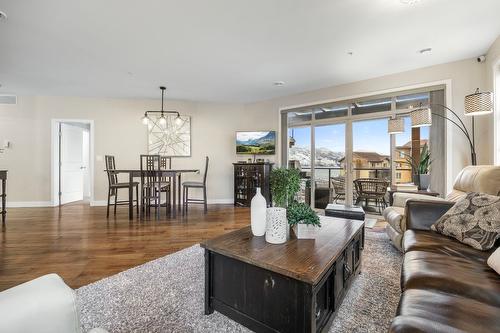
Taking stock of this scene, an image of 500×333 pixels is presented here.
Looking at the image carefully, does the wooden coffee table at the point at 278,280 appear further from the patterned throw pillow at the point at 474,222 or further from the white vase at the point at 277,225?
the patterned throw pillow at the point at 474,222

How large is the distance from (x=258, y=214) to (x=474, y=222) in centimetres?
154

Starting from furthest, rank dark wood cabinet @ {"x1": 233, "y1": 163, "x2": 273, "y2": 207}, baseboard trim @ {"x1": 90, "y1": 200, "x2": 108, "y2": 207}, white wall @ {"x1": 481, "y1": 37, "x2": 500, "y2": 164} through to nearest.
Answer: baseboard trim @ {"x1": 90, "y1": 200, "x2": 108, "y2": 207} → dark wood cabinet @ {"x1": 233, "y1": 163, "x2": 273, "y2": 207} → white wall @ {"x1": 481, "y1": 37, "x2": 500, "y2": 164}

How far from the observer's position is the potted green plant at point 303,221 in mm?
1554

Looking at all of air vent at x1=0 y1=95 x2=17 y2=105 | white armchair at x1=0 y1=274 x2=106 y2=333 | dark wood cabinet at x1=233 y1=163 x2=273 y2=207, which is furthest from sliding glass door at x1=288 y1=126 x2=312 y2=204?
air vent at x1=0 y1=95 x2=17 y2=105

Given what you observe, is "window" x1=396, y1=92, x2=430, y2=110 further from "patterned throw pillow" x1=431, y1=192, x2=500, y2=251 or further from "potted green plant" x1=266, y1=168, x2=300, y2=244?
"potted green plant" x1=266, y1=168, x2=300, y2=244

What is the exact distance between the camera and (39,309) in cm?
53

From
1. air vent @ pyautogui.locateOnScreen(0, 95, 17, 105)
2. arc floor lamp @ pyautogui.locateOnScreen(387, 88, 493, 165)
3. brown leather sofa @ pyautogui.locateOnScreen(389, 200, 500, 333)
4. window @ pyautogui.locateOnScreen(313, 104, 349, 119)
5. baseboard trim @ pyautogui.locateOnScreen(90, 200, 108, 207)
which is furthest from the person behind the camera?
baseboard trim @ pyautogui.locateOnScreen(90, 200, 108, 207)

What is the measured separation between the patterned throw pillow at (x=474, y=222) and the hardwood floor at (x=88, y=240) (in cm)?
253

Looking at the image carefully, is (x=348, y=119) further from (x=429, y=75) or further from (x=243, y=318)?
(x=243, y=318)

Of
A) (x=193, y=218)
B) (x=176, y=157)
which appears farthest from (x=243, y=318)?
(x=176, y=157)

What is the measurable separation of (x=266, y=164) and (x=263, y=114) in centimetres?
136

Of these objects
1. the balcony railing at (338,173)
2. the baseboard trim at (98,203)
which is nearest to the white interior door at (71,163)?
the baseboard trim at (98,203)

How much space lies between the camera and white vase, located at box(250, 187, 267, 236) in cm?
160

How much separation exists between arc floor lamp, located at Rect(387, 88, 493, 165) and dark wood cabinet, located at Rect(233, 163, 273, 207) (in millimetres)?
2649
